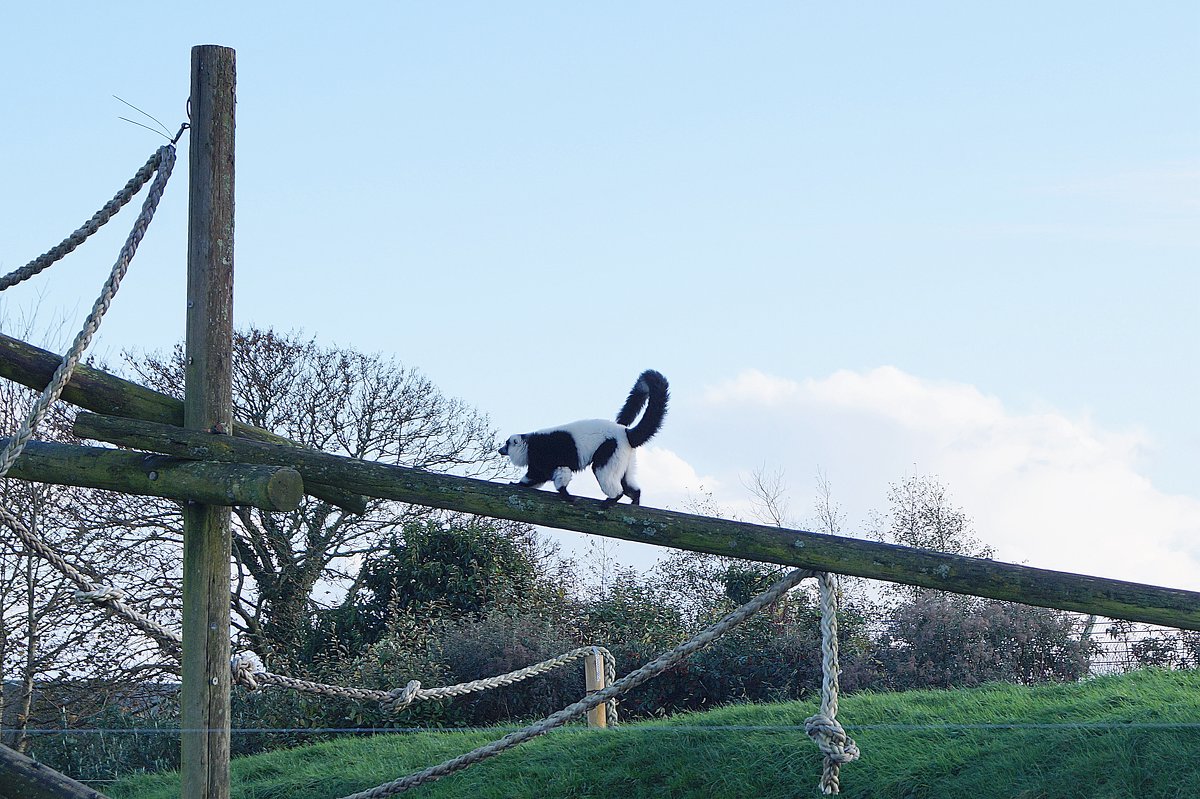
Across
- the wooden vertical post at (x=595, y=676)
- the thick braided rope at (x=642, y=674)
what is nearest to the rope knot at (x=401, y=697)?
the thick braided rope at (x=642, y=674)

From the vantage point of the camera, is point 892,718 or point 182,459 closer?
point 182,459

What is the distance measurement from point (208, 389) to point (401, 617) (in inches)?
332

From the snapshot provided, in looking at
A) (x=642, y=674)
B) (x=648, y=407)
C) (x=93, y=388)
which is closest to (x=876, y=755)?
(x=642, y=674)

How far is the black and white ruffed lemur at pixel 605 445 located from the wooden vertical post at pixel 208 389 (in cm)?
150

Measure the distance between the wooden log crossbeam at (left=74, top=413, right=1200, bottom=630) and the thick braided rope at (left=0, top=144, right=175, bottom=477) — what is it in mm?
219

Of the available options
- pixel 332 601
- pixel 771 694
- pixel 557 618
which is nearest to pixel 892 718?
pixel 771 694

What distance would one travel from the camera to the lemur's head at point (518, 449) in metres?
5.77

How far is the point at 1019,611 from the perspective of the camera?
468 inches

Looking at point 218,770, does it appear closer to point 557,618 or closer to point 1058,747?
point 1058,747

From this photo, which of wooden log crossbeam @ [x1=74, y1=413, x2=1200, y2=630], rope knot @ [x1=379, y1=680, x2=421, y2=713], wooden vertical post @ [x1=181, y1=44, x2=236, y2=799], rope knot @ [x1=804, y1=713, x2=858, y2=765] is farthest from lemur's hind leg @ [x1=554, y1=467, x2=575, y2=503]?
rope knot @ [x1=379, y1=680, x2=421, y2=713]

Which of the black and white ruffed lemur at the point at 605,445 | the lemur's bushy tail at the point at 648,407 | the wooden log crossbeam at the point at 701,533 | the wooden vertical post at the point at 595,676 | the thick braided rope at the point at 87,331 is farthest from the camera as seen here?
the wooden vertical post at the point at 595,676

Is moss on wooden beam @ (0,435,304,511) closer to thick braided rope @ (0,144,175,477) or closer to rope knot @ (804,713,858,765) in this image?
thick braided rope @ (0,144,175,477)

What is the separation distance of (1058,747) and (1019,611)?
5083 mm

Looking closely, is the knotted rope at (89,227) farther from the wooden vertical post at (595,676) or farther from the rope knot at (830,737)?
the wooden vertical post at (595,676)
